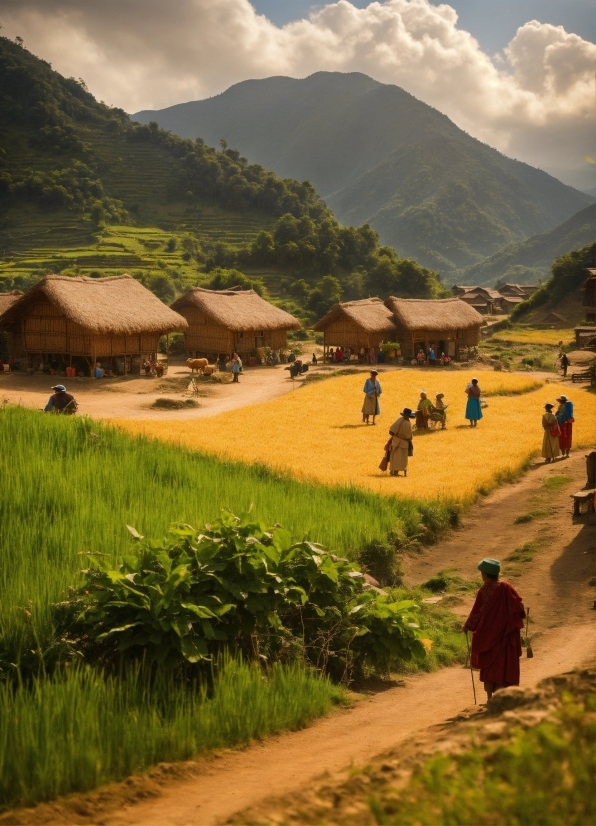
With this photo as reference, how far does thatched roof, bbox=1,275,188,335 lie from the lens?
33.3 meters

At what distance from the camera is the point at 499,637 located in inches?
267

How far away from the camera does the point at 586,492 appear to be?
13.8 metres

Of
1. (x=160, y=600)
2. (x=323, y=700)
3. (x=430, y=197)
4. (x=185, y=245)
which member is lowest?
(x=323, y=700)

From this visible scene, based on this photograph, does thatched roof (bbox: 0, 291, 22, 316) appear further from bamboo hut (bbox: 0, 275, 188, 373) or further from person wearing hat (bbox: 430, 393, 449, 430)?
person wearing hat (bbox: 430, 393, 449, 430)

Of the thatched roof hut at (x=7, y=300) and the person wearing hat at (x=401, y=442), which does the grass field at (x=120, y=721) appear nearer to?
the person wearing hat at (x=401, y=442)

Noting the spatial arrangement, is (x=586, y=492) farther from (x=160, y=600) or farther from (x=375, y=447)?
(x=160, y=600)

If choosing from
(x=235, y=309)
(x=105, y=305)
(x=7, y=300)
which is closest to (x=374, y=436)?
(x=105, y=305)

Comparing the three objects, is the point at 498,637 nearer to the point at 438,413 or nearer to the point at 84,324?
the point at 438,413

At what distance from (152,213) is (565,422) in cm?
7377

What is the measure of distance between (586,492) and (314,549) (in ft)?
25.1

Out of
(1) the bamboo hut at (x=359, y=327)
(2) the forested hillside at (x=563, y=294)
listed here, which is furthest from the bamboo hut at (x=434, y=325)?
(2) the forested hillside at (x=563, y=294)

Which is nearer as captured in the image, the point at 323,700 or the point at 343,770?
the point at 343,770

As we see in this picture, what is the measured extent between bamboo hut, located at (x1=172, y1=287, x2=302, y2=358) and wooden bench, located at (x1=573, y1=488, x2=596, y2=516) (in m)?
28.4

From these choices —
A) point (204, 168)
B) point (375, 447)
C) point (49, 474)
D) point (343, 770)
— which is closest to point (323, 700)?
point (343, 770)
